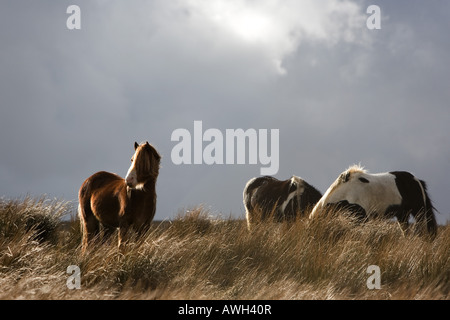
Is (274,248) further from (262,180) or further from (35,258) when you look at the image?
(262,180)

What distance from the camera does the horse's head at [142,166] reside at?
5.71 meters

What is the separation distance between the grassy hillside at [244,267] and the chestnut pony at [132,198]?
25 cm

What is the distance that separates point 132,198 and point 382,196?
5004mm

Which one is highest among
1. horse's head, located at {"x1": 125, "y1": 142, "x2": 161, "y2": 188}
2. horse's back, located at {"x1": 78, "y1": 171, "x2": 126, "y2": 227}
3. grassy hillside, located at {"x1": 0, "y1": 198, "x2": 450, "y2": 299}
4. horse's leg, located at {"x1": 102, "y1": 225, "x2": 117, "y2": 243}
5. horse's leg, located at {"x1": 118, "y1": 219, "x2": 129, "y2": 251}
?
horse's head, located at {"x1": 125, "y1": 142, "x2": 161, "y2": 188}

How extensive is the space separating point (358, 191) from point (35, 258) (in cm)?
561

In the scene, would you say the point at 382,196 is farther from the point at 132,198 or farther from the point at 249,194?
the point at 132,198

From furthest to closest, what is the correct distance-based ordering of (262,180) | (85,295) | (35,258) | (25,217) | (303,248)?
(262,180) < (25,217) < (303,248) < (35,258) < (85,295)

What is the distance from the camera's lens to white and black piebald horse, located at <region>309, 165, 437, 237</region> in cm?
891

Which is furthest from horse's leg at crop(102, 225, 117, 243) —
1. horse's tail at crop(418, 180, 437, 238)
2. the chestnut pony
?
horse's tail at crop(418, 180, 437, 238)

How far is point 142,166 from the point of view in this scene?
18.8 ft

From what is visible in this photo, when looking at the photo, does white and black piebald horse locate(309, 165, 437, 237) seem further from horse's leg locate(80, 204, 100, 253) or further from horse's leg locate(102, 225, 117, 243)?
horse's leg locate(80, 204, 100, 253)
